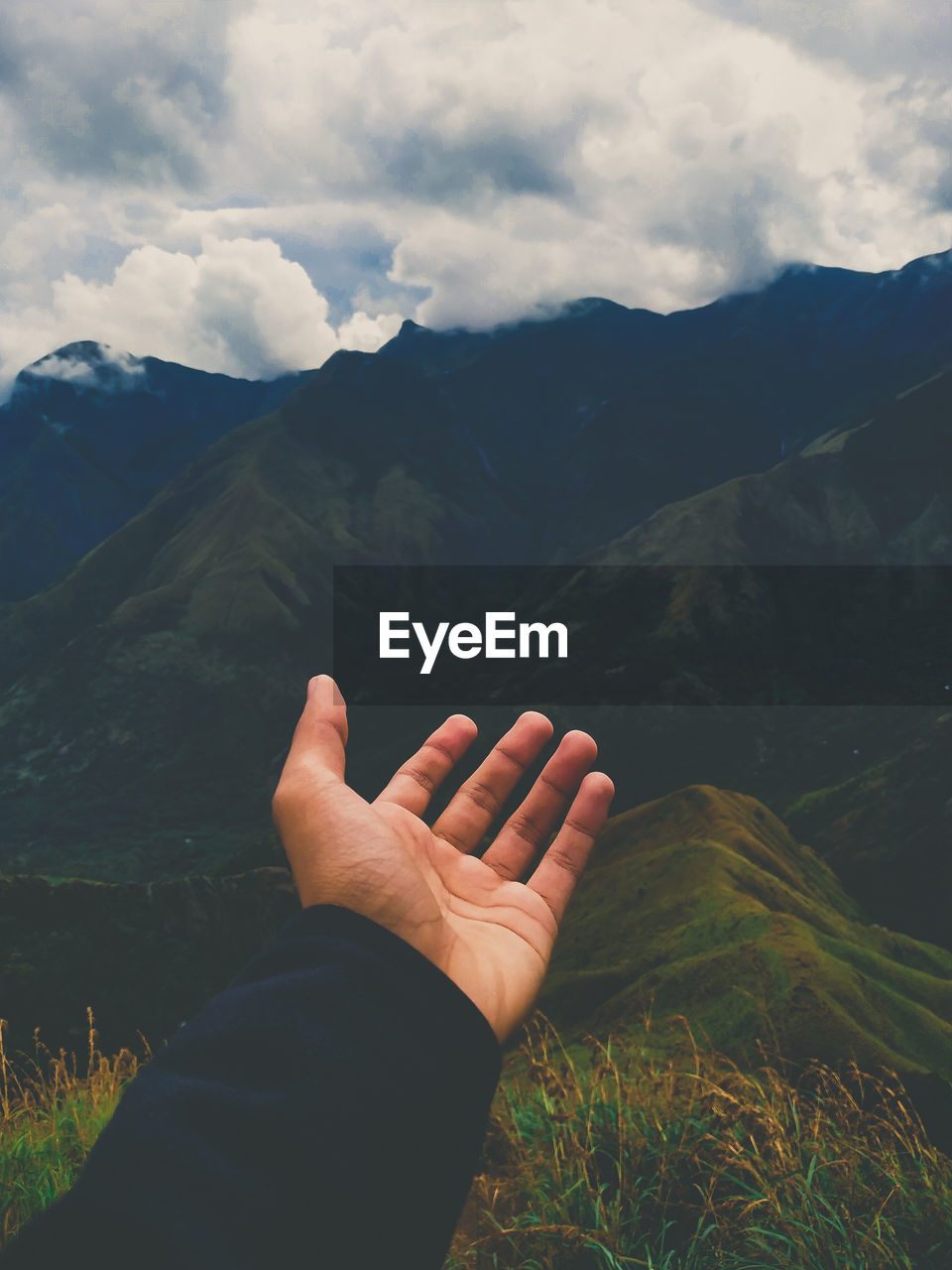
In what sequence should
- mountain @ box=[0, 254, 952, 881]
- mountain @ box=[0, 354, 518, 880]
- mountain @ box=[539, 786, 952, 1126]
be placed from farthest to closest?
mountain @ box=[0, 354, 518, 880] < mountain @ box=[0, 254, 952, 881] < mountain @ box=[539, 786, 952, 1126]

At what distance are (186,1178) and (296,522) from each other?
179m

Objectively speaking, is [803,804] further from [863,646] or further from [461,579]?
[461,579]

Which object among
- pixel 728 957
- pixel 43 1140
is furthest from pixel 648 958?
pixel 43 1140

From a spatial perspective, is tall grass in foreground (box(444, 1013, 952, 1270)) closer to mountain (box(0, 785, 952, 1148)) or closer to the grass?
the grass

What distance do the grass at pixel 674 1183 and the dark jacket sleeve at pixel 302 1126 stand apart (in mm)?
1883

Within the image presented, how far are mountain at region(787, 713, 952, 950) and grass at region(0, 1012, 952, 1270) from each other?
57188 mm

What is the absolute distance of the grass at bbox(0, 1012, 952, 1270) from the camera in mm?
3465

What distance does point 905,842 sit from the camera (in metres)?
59.2

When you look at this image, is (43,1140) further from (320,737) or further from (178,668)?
(178,668)

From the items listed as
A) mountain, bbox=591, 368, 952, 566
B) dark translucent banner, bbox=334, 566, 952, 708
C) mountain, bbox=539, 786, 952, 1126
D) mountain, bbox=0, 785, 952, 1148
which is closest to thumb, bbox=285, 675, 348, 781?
mountain, bbox=539, 786, 952, 1126

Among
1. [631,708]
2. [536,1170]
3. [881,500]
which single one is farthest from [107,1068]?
[881,500]

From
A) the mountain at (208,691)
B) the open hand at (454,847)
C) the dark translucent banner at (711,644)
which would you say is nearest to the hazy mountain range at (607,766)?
the mountain at (208,691)

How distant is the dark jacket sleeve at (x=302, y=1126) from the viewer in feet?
5.08

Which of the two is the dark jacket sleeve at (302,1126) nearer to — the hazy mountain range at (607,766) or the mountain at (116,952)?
the hazy mountain range at (607,766)
